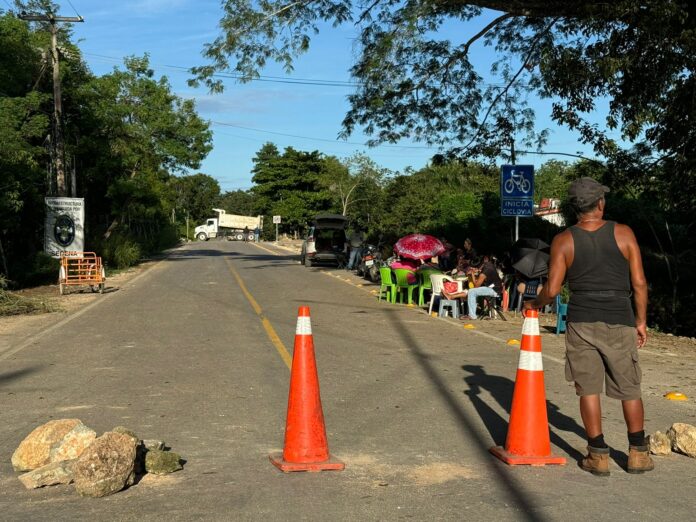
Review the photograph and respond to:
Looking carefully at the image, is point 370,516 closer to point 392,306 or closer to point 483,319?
point 483,319

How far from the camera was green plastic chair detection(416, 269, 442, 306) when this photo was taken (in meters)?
17.6

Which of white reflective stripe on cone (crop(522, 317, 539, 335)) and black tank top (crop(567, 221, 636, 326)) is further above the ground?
black tank top (crop(567, 221, 636, 326))

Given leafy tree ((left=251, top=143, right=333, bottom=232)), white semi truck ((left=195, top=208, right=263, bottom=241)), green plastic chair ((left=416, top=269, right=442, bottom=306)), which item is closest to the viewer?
green plastic chair ((left=416, top=269, right=442, bottom=306))

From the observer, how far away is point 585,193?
5379 mm

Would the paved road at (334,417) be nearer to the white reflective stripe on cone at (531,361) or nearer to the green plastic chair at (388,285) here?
the white reflective stripe on cone at (531,361)

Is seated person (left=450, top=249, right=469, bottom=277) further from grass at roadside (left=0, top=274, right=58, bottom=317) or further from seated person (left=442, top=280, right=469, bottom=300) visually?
grass at roadside (left=0, top=274, right=58, bottom=317)

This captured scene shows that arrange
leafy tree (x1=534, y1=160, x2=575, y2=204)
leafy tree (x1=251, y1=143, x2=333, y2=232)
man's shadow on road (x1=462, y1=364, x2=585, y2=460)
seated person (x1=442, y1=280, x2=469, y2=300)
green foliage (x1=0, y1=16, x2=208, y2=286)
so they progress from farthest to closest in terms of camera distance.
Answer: leafy tree (x1=251, y1=143, x2=333, y2=232) < leafy tree (x1=534, y1=160, x2=575, y2=204) < green foliage (x1=0, y1=16, x2=208, y2=286) < seated person (x1=442, y1=280, x2=469, y2=300) < man's shadow on road (x1=462, y1=364, x2=585, y2=460)

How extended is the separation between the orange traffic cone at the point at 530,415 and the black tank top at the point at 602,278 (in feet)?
1.33

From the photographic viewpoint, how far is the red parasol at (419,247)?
18.8m

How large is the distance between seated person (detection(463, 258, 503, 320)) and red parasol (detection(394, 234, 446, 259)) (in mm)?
2901

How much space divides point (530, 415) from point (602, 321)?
0.85m

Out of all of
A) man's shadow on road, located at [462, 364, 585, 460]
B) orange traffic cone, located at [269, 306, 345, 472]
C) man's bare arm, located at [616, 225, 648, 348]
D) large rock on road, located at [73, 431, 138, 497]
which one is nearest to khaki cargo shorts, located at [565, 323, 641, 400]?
man's bare arm, located at [616, 225, 648, 348]

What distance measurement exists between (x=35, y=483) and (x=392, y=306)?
43.9ft

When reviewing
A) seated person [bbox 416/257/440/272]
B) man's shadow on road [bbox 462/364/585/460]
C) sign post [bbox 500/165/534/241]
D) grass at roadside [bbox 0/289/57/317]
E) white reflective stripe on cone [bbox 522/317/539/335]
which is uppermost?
sign post [bbox 500/165/534/241]
